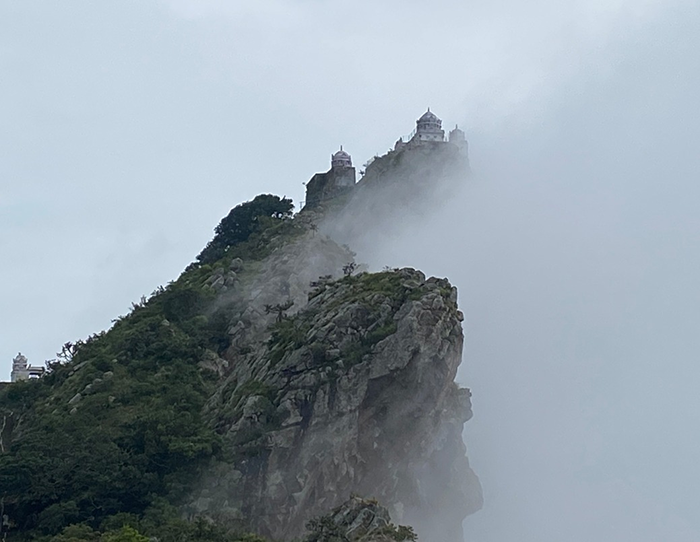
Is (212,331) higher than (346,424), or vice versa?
(212,331)

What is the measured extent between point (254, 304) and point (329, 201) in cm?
4401

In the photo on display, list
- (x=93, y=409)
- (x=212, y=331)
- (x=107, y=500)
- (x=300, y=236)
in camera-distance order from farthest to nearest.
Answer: (x=300, y=236) < (x=212, y=331) < (x=93, y=409) < (x=107, y=500)

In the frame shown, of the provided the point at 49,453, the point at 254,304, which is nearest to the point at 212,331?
the point at 254,304

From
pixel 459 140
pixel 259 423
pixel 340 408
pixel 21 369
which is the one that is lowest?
pixel 259 423

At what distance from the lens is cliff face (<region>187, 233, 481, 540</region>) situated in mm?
83312

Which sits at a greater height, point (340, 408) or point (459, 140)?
point (459, 140)

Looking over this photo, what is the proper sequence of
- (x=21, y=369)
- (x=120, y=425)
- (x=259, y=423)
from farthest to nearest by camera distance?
(x=21, y=369) < (x=120, y=425) < (x=259, y=423)

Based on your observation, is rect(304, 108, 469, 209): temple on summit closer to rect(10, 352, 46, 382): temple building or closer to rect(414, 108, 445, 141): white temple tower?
rect(414, 108, 445, 141): white temple tower

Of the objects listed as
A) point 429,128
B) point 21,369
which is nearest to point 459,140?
point 429,128

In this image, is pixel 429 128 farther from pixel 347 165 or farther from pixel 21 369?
pixel 21 369

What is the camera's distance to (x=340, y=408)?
3361 inches

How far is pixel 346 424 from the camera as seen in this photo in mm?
85312

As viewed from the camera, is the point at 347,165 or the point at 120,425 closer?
the point at 120,425

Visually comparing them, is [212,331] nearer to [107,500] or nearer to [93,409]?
[93,409]
